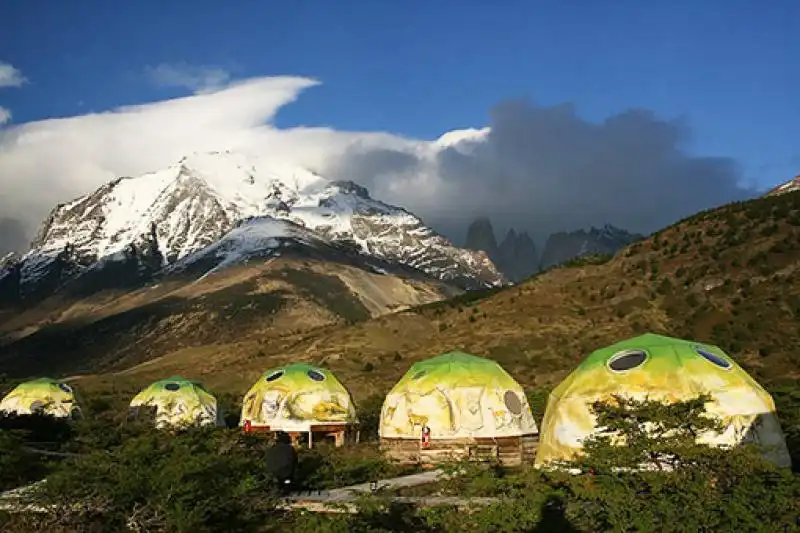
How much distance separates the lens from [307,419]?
109ft

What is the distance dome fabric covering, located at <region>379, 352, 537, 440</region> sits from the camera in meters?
26.7

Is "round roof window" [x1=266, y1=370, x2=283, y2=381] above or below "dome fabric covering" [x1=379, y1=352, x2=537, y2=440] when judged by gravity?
above

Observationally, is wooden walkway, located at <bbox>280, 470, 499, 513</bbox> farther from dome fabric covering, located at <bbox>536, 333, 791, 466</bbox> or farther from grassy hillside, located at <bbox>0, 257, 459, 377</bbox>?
grassy hillside, located at <bbox>0, 257, 459, 377</bbox>

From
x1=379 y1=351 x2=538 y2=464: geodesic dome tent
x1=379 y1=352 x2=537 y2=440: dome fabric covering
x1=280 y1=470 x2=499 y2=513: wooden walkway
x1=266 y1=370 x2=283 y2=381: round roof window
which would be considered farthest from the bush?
x1=266 y1=370 x2=283 y2=381: round roof window

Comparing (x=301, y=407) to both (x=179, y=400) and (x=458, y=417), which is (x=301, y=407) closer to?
(x=179, y=400)

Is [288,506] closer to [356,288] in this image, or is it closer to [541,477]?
[541,477]

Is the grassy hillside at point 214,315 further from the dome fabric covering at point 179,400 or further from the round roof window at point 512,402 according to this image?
Result: the round roof window at point 512,402

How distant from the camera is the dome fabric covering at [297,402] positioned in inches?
1304

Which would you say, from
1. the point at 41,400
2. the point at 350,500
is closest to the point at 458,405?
the point at 350,500

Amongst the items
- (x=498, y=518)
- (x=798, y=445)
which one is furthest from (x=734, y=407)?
(x=498, y=518)

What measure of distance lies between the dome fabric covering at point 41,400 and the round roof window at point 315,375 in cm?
1352

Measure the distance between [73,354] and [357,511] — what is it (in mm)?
149432

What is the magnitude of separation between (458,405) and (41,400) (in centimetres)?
2480

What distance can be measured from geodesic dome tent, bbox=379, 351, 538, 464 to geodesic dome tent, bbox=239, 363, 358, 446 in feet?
17.9
